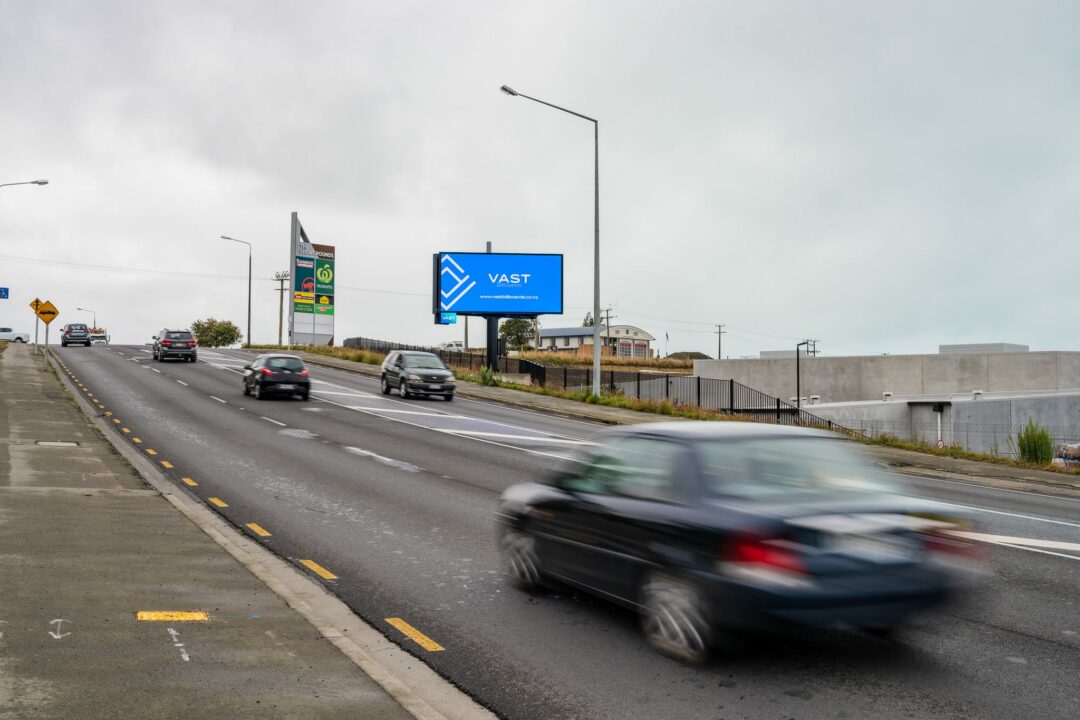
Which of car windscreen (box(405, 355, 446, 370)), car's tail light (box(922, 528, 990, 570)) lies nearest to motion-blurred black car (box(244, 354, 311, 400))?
car windscreen (box(405, 355, 446, 370))

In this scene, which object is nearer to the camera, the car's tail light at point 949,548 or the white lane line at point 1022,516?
the car's tail light at point 949,548

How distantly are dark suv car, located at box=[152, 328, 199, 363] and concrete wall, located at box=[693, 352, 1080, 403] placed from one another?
33389 millimetres

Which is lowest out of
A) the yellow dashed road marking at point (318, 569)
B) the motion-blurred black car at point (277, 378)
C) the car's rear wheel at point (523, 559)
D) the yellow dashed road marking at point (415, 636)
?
the yellow dashed road marking at point (415, 636)

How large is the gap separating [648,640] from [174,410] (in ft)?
70.4

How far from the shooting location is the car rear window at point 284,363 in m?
29.8

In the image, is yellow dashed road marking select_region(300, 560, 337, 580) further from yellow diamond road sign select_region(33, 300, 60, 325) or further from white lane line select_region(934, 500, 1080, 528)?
yellow diamond road sign select_region(33, 300, 60, 325)

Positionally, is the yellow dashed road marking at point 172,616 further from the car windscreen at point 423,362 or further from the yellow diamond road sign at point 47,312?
the yellow diamond road sign at point 47,312

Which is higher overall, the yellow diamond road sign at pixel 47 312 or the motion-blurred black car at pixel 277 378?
the yellow diamond road sign at pixel 47 312

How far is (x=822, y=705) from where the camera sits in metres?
5.07

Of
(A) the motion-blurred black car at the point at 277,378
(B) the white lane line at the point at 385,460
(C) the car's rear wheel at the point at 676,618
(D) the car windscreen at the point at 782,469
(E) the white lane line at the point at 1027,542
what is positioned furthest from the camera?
(A) the motion-blurred black car at the point at 277,378

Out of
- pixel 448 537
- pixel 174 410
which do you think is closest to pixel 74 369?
pixel 174 410

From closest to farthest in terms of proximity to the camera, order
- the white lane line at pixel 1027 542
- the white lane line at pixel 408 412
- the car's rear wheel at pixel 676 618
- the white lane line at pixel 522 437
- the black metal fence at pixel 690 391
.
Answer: the car's rear wheel at pixel 676 618
the white lane line at pixel 1027 542
the white lane line at pixel 522 437
the white lane line at pixel 408 412
the black metal fence at pixel 690 391

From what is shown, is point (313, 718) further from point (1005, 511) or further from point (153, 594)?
point (1005, 511)

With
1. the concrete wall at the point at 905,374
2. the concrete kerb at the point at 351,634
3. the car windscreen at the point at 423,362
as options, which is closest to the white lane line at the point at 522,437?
the car windscreen at the point at 423,362
